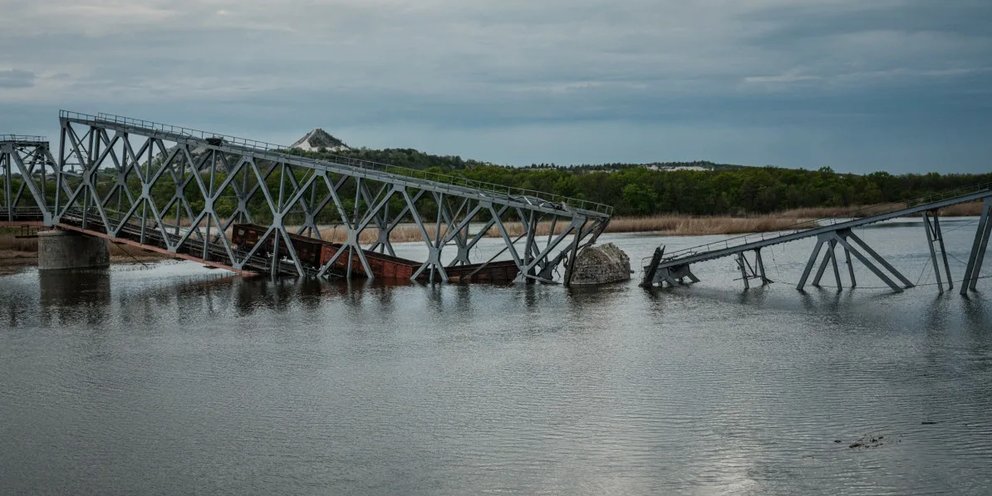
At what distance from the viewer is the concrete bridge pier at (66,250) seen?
66562 millimetres

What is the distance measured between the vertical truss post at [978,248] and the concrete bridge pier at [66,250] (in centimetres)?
5204

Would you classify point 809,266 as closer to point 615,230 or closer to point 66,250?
point 66,250

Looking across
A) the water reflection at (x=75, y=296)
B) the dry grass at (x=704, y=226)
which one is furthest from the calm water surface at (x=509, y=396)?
the dry grass at (x=704, y=226)

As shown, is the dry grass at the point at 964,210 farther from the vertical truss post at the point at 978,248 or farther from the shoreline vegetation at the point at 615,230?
the vertical truss post at the point at 978,248

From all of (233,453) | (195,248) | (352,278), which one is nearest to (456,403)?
(233,453)

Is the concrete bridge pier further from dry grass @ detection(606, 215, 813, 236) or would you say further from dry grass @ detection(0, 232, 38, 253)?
dry grass @ detection(606, 215, 813, 236)

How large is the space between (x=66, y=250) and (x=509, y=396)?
5035cm

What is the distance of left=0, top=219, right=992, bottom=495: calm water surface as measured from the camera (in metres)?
18.7

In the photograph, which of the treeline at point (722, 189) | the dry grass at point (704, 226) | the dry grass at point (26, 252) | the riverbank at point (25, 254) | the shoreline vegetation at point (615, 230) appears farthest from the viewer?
the treeline at point (722, 189)

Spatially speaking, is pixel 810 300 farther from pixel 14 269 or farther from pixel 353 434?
pixel 14 269

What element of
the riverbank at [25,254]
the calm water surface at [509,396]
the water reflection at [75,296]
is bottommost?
the calm water surface at [509,396]

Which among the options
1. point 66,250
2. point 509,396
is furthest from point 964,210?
point 509,396

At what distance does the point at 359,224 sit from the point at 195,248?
1130cm

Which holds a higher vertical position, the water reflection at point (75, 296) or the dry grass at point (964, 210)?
the dry grass at point (964, 210)
